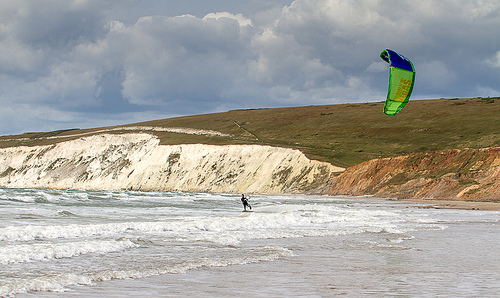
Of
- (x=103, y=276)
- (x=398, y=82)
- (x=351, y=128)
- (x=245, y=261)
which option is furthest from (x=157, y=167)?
(x=103, y=276)

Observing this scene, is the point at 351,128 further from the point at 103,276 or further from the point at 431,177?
the point at 103,276

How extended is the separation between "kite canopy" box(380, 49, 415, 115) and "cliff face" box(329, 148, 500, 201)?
16.5m

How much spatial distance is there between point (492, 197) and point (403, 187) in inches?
523

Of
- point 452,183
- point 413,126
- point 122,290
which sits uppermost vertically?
point 413,126

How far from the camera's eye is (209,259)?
10594mm

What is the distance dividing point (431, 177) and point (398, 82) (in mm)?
26661

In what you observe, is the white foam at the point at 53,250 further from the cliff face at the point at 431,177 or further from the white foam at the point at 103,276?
the cliff face at the point at 431,177

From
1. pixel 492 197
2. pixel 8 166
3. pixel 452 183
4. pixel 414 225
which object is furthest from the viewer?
pixel 8 166

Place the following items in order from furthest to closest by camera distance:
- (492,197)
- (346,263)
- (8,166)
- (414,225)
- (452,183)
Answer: (8,166)
(452,183)
(492,197)
(414,225)
(346,263)

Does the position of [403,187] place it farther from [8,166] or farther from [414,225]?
[8,166]

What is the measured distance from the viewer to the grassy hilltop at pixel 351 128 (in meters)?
75.6

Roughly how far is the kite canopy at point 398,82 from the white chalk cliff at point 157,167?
126 ft

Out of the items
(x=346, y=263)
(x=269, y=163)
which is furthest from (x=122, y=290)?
(x=269, y=163)

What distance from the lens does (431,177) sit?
153ft
